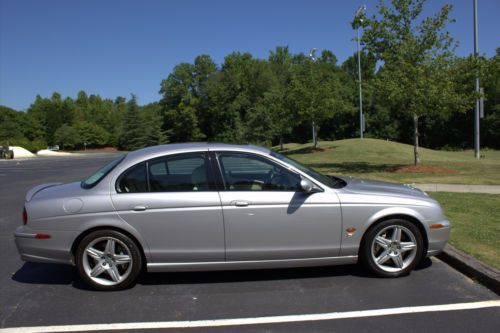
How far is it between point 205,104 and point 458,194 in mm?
78645

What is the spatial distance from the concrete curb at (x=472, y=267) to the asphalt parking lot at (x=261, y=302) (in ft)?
0.27

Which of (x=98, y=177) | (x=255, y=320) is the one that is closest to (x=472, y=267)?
(x=255, y=320)

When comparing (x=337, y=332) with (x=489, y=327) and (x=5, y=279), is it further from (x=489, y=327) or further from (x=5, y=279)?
(x=5, y=279)

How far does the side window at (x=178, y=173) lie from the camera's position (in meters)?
4.48

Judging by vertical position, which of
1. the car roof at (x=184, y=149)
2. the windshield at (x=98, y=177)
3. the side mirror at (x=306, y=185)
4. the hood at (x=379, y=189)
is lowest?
the hood at (x=379, y=189)

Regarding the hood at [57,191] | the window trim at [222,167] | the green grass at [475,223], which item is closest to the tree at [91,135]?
the green grass at [475,223]

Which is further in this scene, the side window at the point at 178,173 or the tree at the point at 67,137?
the tree at the point at 67,137

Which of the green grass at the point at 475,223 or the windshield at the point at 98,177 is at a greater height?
the windshield at the point at 98,177

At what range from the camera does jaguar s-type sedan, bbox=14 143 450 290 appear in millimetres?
4359

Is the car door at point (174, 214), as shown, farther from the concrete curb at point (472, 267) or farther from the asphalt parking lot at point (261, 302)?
the concrete curb at point (472, 267)

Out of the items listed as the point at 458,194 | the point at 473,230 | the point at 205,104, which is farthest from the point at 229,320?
the point at 205,104

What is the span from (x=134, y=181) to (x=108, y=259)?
33.4 inches

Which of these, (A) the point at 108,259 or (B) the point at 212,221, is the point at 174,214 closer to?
(B) the point at 212,221

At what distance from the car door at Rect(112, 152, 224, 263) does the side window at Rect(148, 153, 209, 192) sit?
0.03 ft
